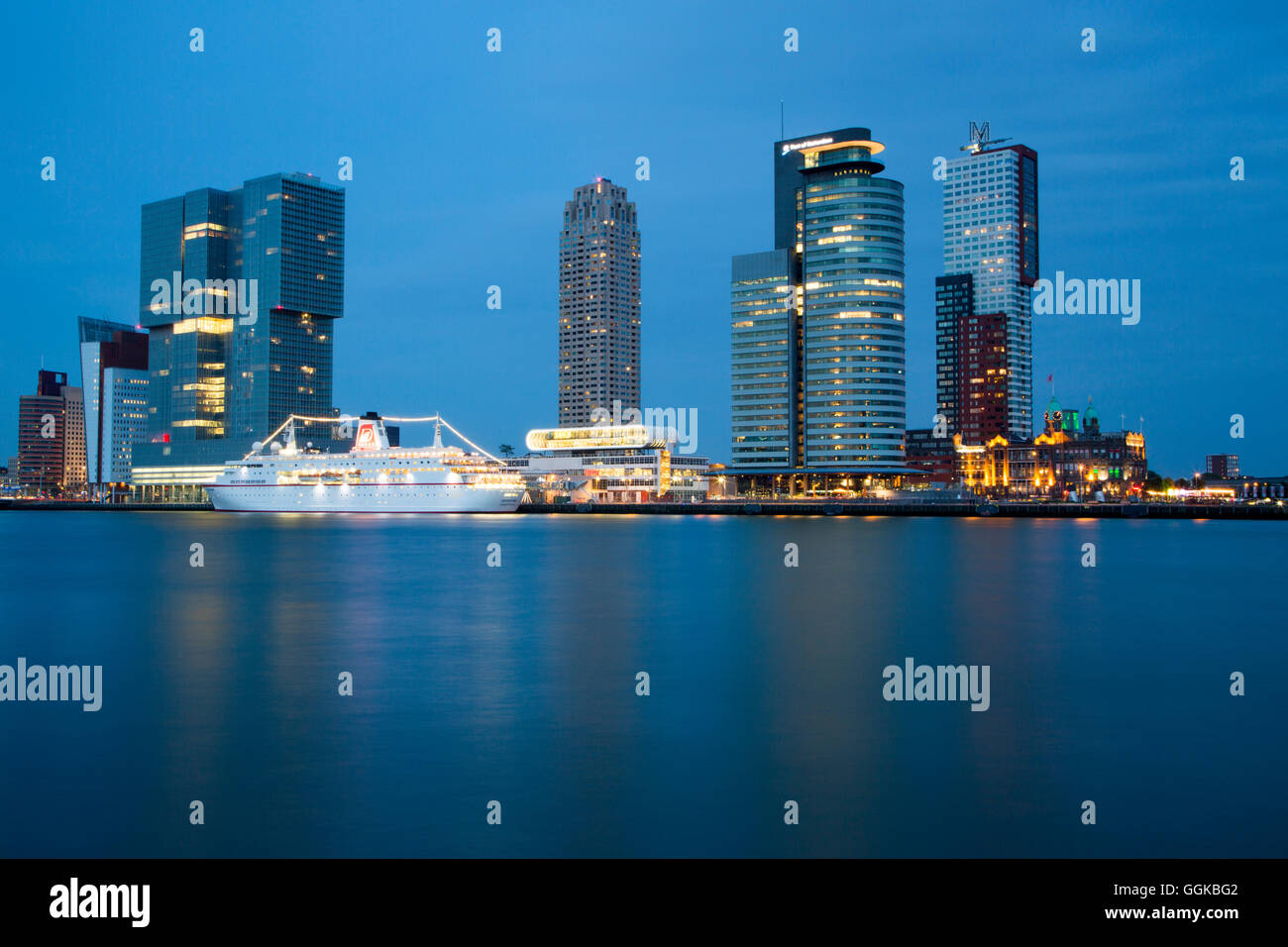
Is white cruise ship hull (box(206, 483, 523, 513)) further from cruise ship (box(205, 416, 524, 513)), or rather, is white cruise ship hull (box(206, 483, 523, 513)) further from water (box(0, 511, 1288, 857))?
water (box(0, 511, 1288, 857))

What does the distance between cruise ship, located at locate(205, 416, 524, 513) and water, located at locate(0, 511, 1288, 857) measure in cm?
10615

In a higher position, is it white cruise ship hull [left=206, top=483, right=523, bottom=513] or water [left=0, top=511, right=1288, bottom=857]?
white cruise ship hull [left=206, top=483, right=523, bottom=513]

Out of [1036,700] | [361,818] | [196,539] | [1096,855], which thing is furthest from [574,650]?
[196,539]

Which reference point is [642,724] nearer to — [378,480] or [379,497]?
[378,480]

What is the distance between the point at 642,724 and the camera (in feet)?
69.9

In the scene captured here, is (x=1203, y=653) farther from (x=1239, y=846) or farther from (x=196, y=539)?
(x=196, y=539)

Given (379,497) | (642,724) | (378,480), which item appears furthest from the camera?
(379,497)

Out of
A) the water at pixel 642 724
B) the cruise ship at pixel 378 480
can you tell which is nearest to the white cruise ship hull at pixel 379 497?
the cruise ship at pixel 378 480

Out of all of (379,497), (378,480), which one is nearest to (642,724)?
(378,480)

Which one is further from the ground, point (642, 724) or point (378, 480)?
point (378, 480)

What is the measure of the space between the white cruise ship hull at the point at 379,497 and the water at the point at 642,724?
350 feet

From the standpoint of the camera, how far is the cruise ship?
157375mm

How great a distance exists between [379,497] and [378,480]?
11.2 ft

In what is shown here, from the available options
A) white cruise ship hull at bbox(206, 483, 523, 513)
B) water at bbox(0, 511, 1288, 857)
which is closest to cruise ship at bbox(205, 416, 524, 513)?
white cruise ship hull at bbox(206, 483, 523, 513)
